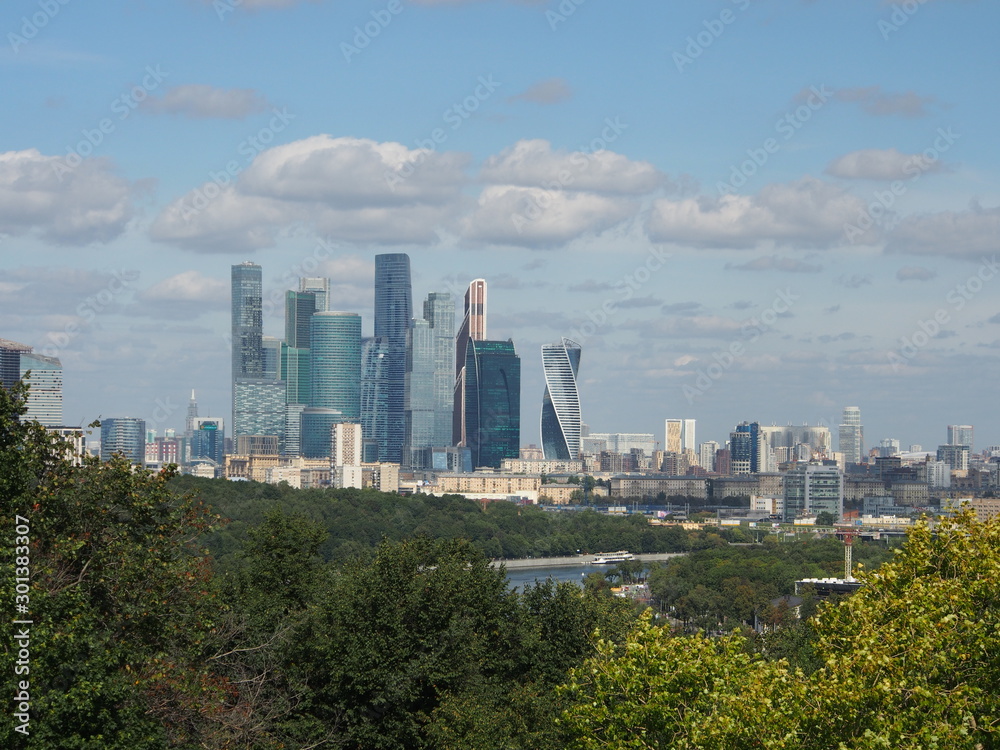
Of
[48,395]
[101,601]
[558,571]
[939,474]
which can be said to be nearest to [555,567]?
[558,571]

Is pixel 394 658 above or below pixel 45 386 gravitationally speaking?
below

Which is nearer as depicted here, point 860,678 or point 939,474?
point 860,678

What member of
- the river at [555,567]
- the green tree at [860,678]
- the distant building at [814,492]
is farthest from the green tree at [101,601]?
the distant building at [814,492]

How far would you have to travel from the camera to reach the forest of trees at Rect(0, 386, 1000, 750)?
1098 cm

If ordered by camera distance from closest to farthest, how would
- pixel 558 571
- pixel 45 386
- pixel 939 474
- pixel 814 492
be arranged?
1. pixel 558 571
2. pixel 45 386
3. pixel 814 492
4. pixel 939 474

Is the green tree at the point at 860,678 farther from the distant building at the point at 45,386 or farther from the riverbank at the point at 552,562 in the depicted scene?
the distant building at the point at 45,386

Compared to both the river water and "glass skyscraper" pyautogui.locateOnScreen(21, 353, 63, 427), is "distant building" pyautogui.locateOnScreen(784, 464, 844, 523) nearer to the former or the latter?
the river water

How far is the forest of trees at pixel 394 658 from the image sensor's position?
1098 centimetres

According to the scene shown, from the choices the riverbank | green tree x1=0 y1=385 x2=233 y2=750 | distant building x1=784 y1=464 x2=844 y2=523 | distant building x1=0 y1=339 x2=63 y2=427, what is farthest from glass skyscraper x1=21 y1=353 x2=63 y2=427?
green tree x1=0 y1=385 x2=233 y2=750

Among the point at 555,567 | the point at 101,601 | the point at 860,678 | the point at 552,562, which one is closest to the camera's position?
the point at 860,678

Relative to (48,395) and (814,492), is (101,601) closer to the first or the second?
(48,395)

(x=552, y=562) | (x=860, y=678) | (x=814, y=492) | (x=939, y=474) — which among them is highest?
(x=860, y=678)

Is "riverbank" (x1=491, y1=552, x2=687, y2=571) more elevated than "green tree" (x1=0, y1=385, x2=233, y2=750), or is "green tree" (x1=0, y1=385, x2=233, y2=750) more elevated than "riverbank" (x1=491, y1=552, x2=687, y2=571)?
"green tree" (x1=0, y1=385, x2=233, y2=750)

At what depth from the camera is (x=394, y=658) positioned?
2114cm
